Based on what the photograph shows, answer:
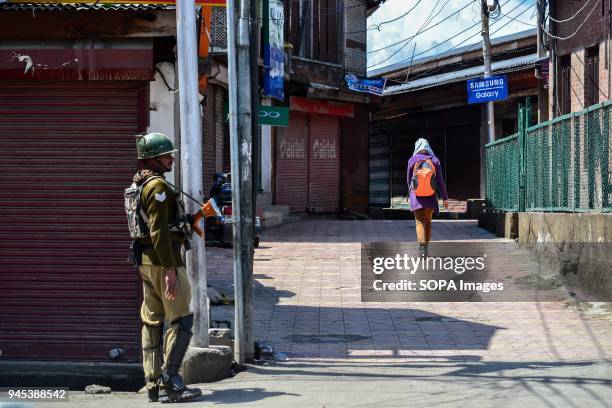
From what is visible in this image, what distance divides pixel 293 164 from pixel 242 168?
18.1 m

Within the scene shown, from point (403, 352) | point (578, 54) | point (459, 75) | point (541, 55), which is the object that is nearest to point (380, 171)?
point (459, 75)

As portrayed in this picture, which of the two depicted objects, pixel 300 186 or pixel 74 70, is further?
pixel 300 186

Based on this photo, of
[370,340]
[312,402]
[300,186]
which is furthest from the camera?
[300,186]

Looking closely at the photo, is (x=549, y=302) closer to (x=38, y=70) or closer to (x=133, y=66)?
(x=133, y=66)

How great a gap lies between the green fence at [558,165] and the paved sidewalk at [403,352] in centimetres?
138

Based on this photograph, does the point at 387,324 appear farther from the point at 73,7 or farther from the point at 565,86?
the point at 565,86

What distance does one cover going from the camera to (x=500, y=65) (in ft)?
86.0

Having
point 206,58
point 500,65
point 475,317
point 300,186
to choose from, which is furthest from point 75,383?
point 500,65

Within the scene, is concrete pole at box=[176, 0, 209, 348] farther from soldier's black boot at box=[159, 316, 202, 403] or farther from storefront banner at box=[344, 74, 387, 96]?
storefront banner at box=[344, 74, 387, 96]

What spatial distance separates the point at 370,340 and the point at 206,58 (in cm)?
331

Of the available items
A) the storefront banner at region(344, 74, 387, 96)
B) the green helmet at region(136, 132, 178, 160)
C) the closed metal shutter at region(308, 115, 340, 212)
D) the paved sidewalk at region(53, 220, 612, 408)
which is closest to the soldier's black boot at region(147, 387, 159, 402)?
the paved sidewalk at region(53, 220, 612, 408)

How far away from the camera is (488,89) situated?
21781 millimetres

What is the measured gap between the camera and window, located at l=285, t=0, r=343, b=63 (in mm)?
24516

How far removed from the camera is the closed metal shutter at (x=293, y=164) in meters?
25.0
